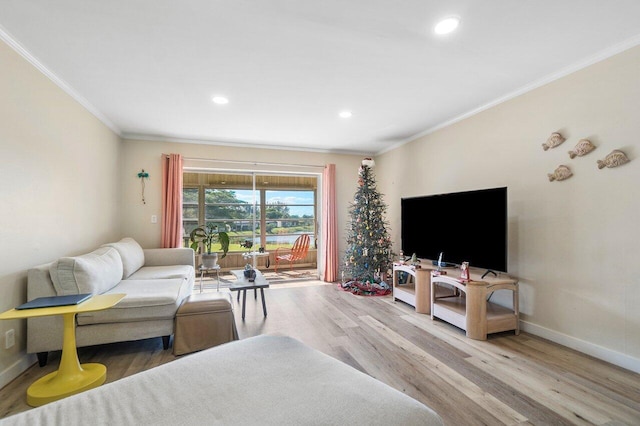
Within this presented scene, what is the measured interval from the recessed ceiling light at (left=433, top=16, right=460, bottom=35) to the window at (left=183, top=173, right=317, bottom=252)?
395cm

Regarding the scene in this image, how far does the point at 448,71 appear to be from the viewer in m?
2.63

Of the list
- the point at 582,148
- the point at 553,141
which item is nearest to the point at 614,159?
the point at 582,148

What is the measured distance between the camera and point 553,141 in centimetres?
272

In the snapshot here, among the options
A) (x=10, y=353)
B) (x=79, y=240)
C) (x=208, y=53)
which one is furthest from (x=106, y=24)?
(x=10, y=353)

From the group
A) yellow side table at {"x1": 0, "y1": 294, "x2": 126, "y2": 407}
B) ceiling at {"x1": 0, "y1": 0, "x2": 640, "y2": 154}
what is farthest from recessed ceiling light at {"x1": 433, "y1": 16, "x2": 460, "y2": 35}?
yellow side table at {"x1": 0, "y1": 294, "x2": 126, "y2": 407}

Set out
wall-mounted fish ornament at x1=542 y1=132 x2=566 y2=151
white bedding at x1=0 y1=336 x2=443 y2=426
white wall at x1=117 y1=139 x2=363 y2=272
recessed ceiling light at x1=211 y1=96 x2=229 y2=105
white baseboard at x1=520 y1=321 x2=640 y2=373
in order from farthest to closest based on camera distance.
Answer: white wall at x1=117 y1=139 x2=363 y2=272
recessed ceiling light at x1=211 y1=96 x2=229 y2=105
wall-mounted fish ornament at x1=542 y1=132 x2=566 y2=151
white baseboard at x1=520 y1=321 x2=640 y2=373
white bedding at x1=0 y1=336 x2=443 y2=426

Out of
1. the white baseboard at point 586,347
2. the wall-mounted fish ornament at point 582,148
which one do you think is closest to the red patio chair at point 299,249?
the white baseboard at point 586,347

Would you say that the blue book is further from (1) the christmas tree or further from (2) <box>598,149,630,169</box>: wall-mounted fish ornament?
(2) <box>598,149,630,169</box>: wall-mounted fish ornament

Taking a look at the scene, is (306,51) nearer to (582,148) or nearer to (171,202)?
(582,148)

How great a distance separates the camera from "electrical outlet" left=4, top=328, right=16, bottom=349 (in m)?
2.12

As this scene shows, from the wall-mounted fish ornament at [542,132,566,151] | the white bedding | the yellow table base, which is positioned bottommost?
the yellow table base

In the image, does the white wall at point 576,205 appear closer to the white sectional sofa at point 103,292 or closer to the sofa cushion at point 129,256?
the white sectional sofa at point 103,292

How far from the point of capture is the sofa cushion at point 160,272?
3397 mm

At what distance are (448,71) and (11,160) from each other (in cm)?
370
